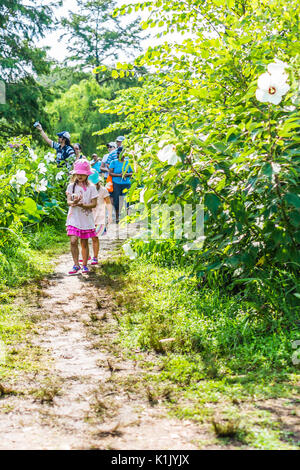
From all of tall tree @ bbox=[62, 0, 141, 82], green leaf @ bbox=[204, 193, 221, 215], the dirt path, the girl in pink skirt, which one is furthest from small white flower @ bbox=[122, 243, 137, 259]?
tall tree @ bbox=[62, 0, 141, 82]

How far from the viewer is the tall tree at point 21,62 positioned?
17.6m

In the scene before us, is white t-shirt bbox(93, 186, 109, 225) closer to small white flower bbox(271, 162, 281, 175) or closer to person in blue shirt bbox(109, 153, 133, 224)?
person in blue shirt bbox(109, 153, 133, 224)

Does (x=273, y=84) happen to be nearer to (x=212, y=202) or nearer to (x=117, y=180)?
(x=212, y=202)

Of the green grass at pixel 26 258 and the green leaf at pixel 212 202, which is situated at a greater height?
the green leaf at pixel 212 202

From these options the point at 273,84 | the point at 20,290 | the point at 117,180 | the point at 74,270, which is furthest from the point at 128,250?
the point at 117,180

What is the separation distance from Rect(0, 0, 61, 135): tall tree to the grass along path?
1451cm

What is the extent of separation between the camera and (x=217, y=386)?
2910mm

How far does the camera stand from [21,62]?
18.6m

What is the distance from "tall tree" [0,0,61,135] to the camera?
57.7 ft

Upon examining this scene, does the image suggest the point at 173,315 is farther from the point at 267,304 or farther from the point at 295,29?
the point at 295,29

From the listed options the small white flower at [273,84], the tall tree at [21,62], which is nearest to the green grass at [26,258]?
the small white flower at [273,84]

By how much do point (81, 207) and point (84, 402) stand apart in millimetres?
4107

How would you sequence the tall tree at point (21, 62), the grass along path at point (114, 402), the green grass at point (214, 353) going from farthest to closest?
the tall tree at point (21, 62) < the green grass at point (214, 353) < the grass along path at point (114, 402)

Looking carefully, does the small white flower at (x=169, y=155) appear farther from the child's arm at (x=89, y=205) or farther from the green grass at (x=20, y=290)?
the child's arm at (x=89, y=205)
